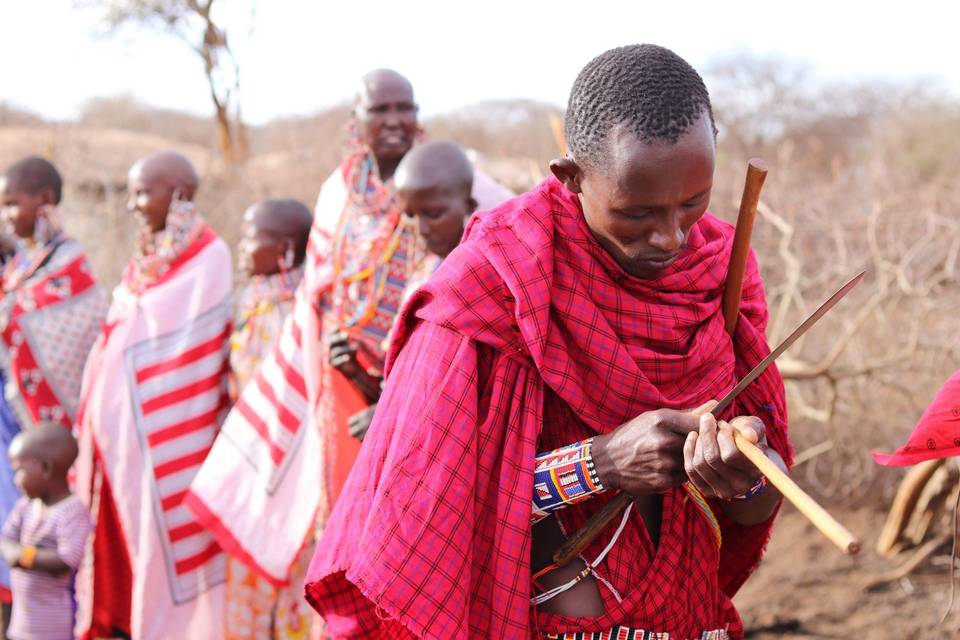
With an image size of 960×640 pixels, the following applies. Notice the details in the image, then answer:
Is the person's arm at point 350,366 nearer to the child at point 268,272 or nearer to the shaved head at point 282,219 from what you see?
the child at point 268,272

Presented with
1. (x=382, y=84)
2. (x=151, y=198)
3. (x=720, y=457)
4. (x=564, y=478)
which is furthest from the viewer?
(x=151, y=198)

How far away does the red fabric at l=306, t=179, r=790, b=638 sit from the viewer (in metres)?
1.89

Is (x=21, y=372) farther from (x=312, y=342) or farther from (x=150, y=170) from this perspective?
(x=312, y=342)

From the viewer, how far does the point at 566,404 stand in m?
2.04

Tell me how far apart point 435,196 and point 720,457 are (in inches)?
77.3

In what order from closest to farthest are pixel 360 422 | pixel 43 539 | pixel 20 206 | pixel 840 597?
pixel 360 422 < pixel 43 539 < pixel 840 597 < pixel 20 206

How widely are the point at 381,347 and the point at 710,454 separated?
7.23 feet

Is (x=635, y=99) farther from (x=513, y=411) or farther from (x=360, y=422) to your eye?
(x=360, y=422)

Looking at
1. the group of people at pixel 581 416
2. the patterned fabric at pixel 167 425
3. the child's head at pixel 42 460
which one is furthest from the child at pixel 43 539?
the group of people at pixel 581 416

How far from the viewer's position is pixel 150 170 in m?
5.00

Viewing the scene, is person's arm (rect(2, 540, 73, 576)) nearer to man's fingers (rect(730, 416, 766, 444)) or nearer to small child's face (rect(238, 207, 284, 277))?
small child's face (rect(238, 207, 284, 277))

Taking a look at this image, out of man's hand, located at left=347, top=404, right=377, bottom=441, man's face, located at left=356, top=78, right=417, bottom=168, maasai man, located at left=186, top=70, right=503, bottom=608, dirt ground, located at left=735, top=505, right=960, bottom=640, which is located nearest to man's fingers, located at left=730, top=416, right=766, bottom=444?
man's hand, located at left=347, top=404, right=377, bottom=441

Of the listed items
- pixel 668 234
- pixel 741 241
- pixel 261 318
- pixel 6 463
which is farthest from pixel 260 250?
pixel 668 234

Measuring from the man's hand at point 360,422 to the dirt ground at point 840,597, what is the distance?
2472mm
